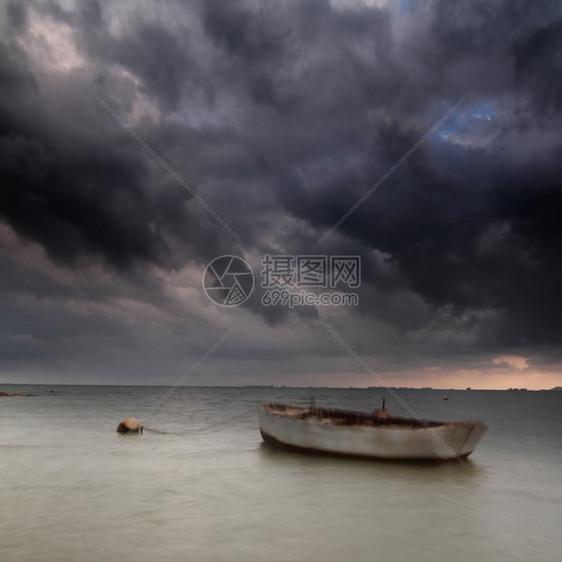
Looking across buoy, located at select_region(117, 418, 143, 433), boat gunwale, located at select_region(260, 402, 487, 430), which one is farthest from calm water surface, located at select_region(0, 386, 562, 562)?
buoy, located at select_region(117, 418, 143, 433)

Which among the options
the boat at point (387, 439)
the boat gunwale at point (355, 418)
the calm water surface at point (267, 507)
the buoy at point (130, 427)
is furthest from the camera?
the buoy at point (130, 427)

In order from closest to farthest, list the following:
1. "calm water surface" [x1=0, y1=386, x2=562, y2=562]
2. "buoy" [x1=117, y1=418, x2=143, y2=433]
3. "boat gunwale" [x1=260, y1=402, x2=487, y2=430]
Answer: "calm water surface" [x1=0, y1=386, x2=562, y2=562] < "boat gunwale" [x1=260, y1=402, x2=487, y2=430] < "buoy" [x1=117, y1=418, x2=143, y2=433]

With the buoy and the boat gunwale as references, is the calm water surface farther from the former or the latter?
the buoy

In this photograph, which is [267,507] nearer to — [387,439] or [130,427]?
[387,439]

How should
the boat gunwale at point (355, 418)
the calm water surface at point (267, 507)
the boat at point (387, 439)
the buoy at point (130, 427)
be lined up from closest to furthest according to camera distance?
1. the calm water surface at point (267, 507)
2. the boat at point (387, 439)
3. the boat gunwale at point (355, 418)
4. the buoy at point (130, 427)

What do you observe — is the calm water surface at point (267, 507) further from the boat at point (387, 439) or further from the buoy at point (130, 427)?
the buoy at point (130, 427)

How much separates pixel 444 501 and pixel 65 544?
38.9 feet

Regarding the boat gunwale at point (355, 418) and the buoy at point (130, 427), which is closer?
the boat gunwale at point (355, 418)

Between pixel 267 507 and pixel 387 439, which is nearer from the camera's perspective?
→ pixel 267 507

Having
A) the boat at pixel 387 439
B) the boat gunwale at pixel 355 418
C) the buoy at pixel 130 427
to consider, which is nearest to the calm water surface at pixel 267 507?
the boat at pixel 387 439

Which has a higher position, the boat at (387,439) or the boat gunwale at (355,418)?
the boat gunwale at (355,418)

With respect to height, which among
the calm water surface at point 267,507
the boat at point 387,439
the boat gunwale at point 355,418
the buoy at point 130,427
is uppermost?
the boat gunwale at point 355,418

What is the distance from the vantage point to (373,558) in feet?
36.6

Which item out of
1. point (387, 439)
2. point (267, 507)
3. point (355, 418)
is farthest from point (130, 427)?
point (267, 507)
